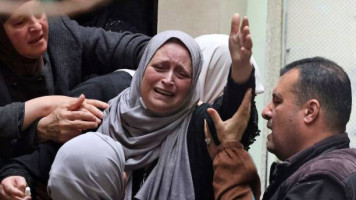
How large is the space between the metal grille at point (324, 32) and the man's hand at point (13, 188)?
90.0 inches

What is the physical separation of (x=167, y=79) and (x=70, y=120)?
1.21 feet

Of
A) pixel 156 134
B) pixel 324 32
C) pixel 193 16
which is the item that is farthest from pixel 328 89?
pixel 324 32

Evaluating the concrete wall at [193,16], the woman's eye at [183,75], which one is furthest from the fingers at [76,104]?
the concrete wall at [193,16]

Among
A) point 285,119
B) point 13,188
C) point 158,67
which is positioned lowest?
point 13,188

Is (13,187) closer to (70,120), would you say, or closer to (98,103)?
(70,120)

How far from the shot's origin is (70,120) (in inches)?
111

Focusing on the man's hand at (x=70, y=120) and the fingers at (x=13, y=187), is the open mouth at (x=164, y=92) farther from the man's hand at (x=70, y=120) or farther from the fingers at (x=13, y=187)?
the fingers at (x=13, y=187)

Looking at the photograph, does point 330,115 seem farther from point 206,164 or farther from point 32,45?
point 32,45

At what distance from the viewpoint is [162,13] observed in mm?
4223

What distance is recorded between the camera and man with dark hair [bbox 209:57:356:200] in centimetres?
250

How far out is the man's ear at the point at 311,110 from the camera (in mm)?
2641

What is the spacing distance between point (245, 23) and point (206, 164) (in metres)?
0.51

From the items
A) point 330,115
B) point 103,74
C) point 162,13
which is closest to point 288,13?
point 162,13

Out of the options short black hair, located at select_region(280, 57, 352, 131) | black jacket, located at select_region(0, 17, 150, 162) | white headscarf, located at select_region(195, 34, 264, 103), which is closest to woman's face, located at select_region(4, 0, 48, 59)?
black jacket, located at select_region(0, 17, 150, 162)
